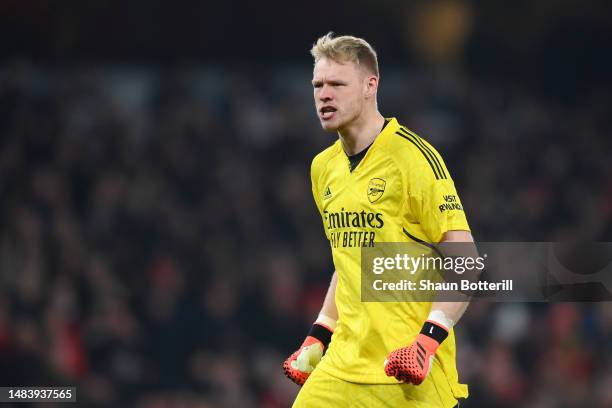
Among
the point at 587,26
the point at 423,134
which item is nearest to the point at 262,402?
the point at 423,134

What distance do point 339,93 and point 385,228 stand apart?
57 cm

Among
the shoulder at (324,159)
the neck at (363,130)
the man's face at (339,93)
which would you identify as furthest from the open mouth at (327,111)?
the shoulder at (324,159)

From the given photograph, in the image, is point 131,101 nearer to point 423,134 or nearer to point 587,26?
point 423,134

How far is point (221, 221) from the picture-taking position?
10.8 m

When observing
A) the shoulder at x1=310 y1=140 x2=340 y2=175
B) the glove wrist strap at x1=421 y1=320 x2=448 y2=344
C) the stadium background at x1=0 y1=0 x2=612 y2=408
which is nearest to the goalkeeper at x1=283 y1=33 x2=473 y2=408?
the glove wrist strap at x1=421 y1=320 x2=448 y2=344

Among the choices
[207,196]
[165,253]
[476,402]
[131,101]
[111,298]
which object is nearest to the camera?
[476,402]

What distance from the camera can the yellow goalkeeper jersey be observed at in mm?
4207

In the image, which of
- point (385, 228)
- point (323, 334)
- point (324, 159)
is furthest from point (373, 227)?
point (323, 334)

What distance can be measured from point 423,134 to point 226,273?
2.99 meters

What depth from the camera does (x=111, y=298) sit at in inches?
379

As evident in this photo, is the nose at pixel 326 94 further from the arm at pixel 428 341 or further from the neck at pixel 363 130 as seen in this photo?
the arm at pixel 428 341

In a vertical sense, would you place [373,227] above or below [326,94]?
Answer: below

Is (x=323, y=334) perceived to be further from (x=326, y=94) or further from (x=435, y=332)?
(x=326, y=94)

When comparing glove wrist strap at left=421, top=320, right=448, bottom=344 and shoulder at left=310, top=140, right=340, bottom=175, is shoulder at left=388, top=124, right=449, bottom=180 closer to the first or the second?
shoulder at left=310, top=140, right=340, bottom=175
